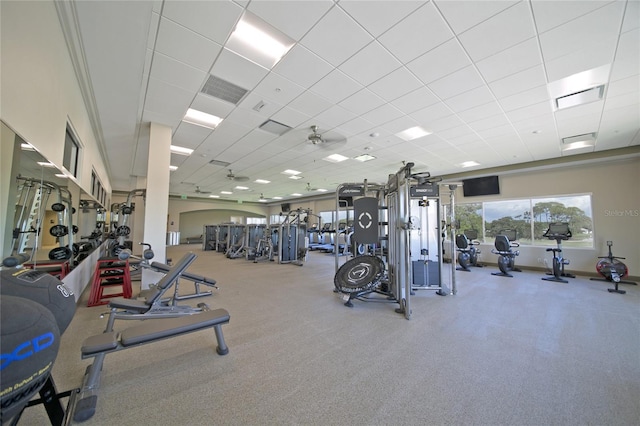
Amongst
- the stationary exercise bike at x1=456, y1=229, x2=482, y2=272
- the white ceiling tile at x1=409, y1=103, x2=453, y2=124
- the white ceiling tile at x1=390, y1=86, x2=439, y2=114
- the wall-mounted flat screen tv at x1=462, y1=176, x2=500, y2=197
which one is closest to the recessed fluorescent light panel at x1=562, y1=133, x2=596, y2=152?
the wall-mounted flat screen tv at x1=462, y1=176, x2=500, y2=197

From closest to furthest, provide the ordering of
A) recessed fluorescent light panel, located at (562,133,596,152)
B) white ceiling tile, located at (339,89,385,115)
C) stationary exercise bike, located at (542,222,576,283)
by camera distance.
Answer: white ceiling tile, located at (339,89,385,115) → recessed fluorescent light panel, located at (562,133,596,152) → stationary exercise bike, located at (542,222,576,283)

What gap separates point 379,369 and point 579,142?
6819mm

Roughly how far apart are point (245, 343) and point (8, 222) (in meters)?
2.06

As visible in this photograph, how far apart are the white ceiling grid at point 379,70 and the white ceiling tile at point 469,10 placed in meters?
0.01

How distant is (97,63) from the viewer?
283 cm

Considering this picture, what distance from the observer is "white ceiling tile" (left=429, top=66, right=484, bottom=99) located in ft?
10.1

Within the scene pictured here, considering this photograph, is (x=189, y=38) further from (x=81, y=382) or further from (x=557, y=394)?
(x=557, y=394)

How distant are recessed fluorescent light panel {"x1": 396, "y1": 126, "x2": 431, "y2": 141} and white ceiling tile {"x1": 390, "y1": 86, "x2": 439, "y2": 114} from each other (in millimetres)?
823

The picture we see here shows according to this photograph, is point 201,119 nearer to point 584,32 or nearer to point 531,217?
point 584,32

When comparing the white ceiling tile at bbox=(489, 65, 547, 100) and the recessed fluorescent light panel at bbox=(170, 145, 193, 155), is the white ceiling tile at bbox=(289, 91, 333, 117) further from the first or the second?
the recessed fluorescent light panel at bbox=(170, 145, 193, 155)

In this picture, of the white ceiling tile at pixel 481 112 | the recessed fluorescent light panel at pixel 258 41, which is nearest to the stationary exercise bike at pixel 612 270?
the white ceiling tile at pixel 481 112

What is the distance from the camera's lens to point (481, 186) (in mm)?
7887

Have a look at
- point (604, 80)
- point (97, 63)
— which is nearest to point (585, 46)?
point (604, 80)

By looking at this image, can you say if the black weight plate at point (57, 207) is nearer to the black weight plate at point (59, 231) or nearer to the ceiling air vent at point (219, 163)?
the black weight plate at point (59, 231)
